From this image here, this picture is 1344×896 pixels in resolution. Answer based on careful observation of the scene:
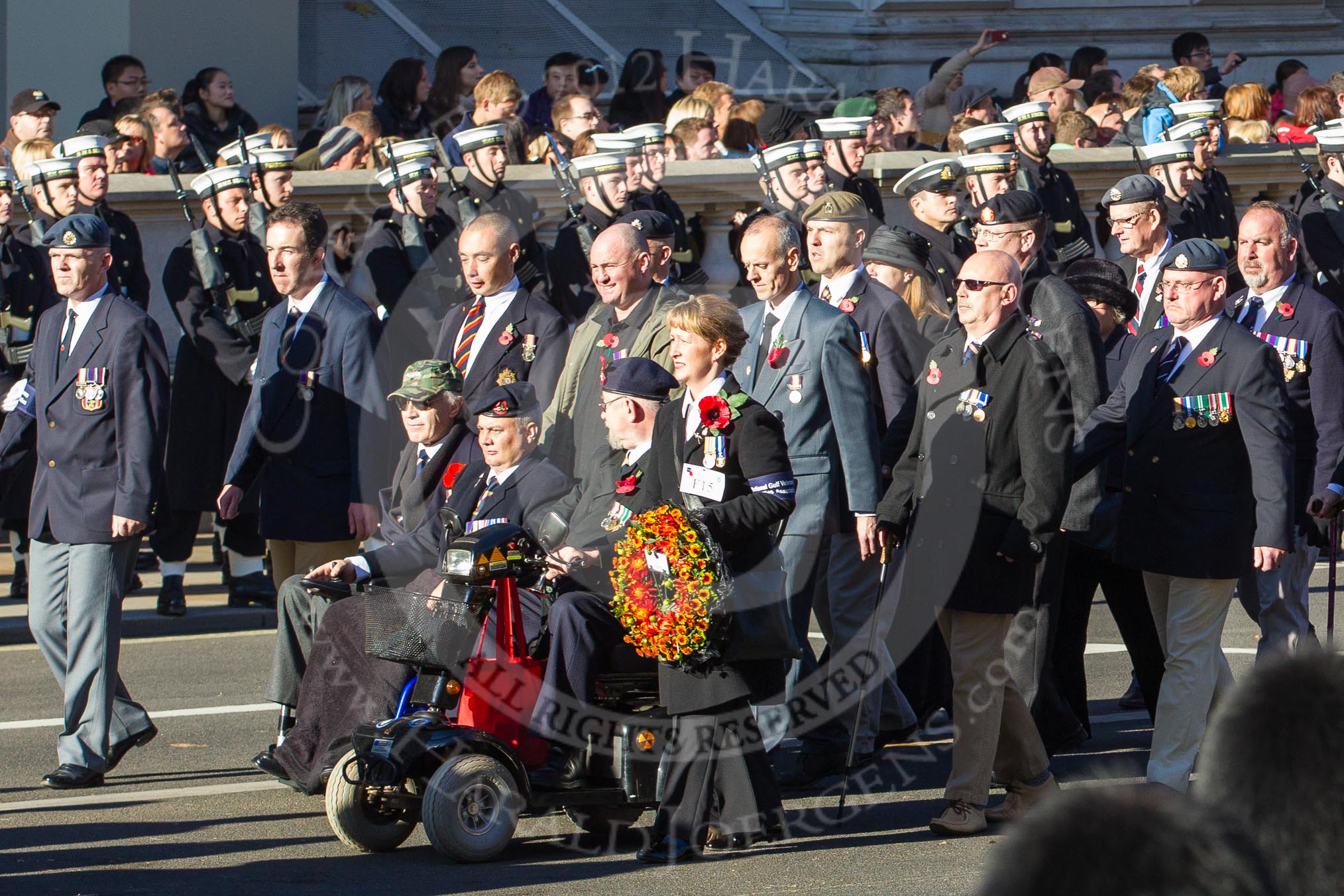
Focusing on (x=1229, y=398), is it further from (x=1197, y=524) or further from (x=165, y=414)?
(x=165, y=414)

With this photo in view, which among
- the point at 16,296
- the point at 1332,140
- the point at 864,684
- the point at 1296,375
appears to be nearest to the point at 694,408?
the point at 864,684

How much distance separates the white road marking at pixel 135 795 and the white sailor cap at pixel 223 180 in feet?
15.2

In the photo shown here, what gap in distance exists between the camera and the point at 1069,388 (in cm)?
707

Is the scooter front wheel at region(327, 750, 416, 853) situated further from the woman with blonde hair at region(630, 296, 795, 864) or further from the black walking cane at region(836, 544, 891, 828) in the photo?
the black walking cane at region(836, 544, 891, 828)

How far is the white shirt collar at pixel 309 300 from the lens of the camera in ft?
28.6

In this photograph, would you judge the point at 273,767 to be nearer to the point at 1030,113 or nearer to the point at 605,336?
the point at 605,336

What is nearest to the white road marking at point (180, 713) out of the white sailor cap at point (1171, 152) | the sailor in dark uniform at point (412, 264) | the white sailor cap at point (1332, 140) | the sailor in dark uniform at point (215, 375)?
the sailor in dark uniform at point (215, 375)

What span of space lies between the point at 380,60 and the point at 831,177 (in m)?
8.59

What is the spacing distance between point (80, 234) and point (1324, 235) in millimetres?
8408

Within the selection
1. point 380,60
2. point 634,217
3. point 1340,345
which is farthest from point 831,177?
point 380,60

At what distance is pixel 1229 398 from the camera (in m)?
6.98

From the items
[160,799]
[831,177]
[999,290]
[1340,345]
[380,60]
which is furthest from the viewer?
[380,60]

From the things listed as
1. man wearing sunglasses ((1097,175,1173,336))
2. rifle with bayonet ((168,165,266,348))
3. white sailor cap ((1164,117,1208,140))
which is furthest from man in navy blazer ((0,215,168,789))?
white sailor cap ((1164,117,1208,140))

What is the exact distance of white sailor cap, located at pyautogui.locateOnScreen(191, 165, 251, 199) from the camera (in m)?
11.3
